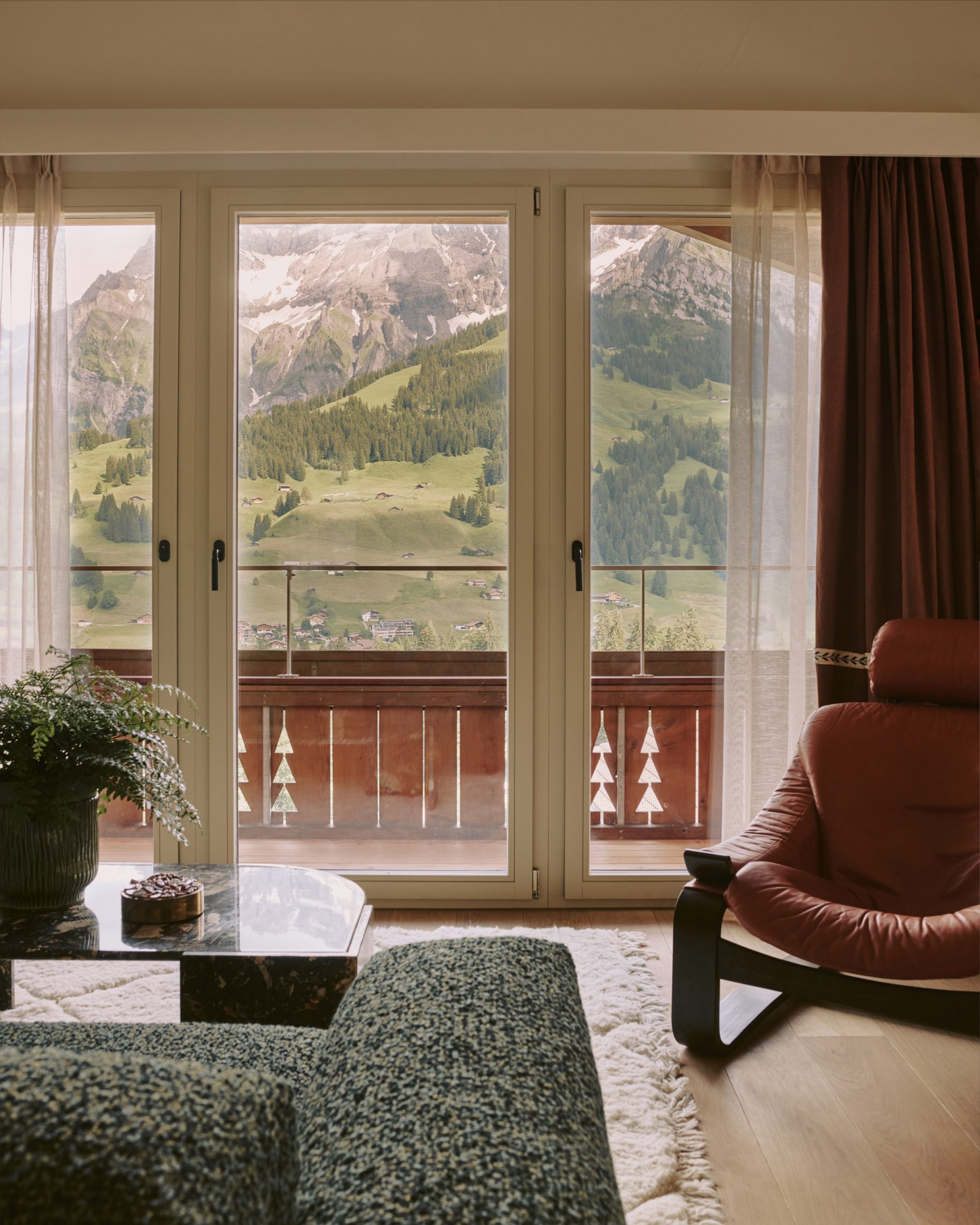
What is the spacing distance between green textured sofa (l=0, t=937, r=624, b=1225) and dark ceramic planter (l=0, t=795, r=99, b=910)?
1.07 metres

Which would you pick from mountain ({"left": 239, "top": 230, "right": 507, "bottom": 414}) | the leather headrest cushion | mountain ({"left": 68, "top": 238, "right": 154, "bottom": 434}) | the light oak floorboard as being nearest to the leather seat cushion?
the light oak floorboard

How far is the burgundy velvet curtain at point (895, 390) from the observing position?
9.31 feet

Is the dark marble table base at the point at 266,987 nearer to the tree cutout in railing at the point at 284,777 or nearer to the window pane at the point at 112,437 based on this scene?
the tree cutout in railing at the point at 284,777

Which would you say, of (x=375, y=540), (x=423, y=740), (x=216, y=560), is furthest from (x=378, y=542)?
(x=423, y=740)

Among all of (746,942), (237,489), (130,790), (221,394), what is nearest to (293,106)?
(221,394)

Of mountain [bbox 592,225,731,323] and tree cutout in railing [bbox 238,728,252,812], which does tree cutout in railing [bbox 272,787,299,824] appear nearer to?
tree cutout in railing [bbox 238,728,252,812]

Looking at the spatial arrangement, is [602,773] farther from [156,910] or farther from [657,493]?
[156,910]

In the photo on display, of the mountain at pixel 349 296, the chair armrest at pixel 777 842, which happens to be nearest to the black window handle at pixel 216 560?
the mountain at pixel 349 296

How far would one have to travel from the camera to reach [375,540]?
3.09 m

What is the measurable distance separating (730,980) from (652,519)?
153cm

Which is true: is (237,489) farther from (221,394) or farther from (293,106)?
(293,106)

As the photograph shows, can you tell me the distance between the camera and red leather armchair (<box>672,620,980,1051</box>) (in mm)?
1929

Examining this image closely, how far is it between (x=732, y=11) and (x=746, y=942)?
2808 millimetres

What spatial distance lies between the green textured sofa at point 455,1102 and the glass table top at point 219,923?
0.78 m
